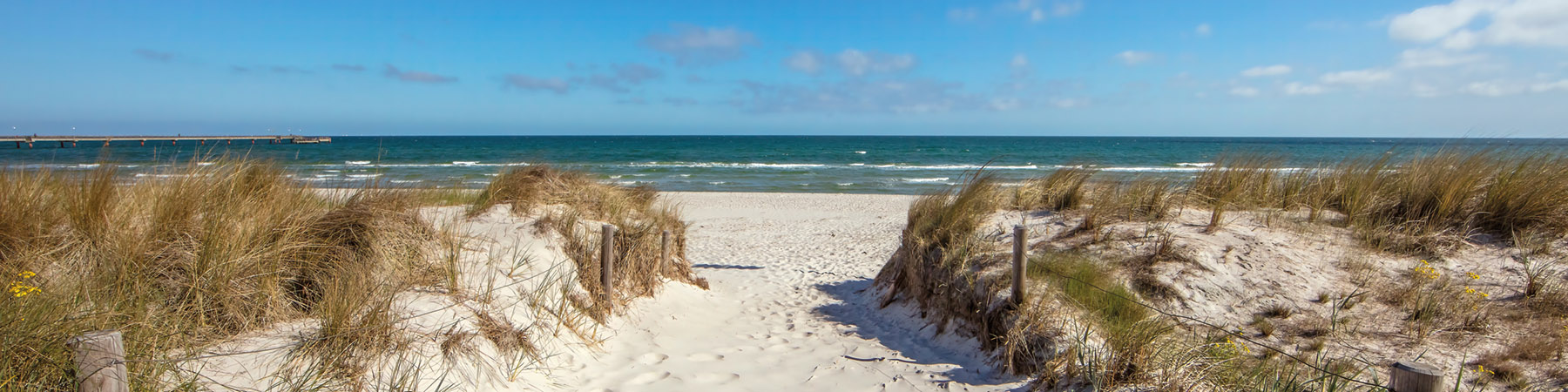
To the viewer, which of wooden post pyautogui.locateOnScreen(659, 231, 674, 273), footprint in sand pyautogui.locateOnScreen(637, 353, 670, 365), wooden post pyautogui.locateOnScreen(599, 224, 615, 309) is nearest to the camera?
footprint in sand pyautogui.locateOnScreen(637, 353, 670, 365)

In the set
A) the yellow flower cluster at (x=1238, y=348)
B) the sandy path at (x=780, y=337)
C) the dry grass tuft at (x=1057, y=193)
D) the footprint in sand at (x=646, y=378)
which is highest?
the dry grass tuft at (x=1057, y=193)

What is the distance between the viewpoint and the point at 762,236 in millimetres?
13508

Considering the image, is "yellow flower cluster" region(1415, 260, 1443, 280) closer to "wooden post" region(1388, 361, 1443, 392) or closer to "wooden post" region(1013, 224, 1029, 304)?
"wooden post" region(1013, 224, 1029, 304)

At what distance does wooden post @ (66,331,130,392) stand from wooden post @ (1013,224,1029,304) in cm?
504

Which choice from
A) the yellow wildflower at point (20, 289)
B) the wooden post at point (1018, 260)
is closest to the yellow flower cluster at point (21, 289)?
the yellow wildflower at point (20, 289)

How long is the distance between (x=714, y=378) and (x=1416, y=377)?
3.88 metres

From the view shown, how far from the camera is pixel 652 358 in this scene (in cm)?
554

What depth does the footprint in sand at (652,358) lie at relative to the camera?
17.8ft

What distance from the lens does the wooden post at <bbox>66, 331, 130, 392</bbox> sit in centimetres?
255

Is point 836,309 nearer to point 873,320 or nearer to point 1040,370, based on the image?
point 873,320

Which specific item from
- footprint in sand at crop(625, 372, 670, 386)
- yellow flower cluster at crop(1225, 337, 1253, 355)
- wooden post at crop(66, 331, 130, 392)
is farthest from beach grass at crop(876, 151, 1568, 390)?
wooden post at crop(66, 331, 130, 392)

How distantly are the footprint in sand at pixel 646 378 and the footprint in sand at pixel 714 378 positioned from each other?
0.79 ft

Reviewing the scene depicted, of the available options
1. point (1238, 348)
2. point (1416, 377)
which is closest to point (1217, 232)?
point (1238, 348)

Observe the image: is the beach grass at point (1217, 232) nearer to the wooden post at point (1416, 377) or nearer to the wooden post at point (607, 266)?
the wooden post at point (1416, 377)
